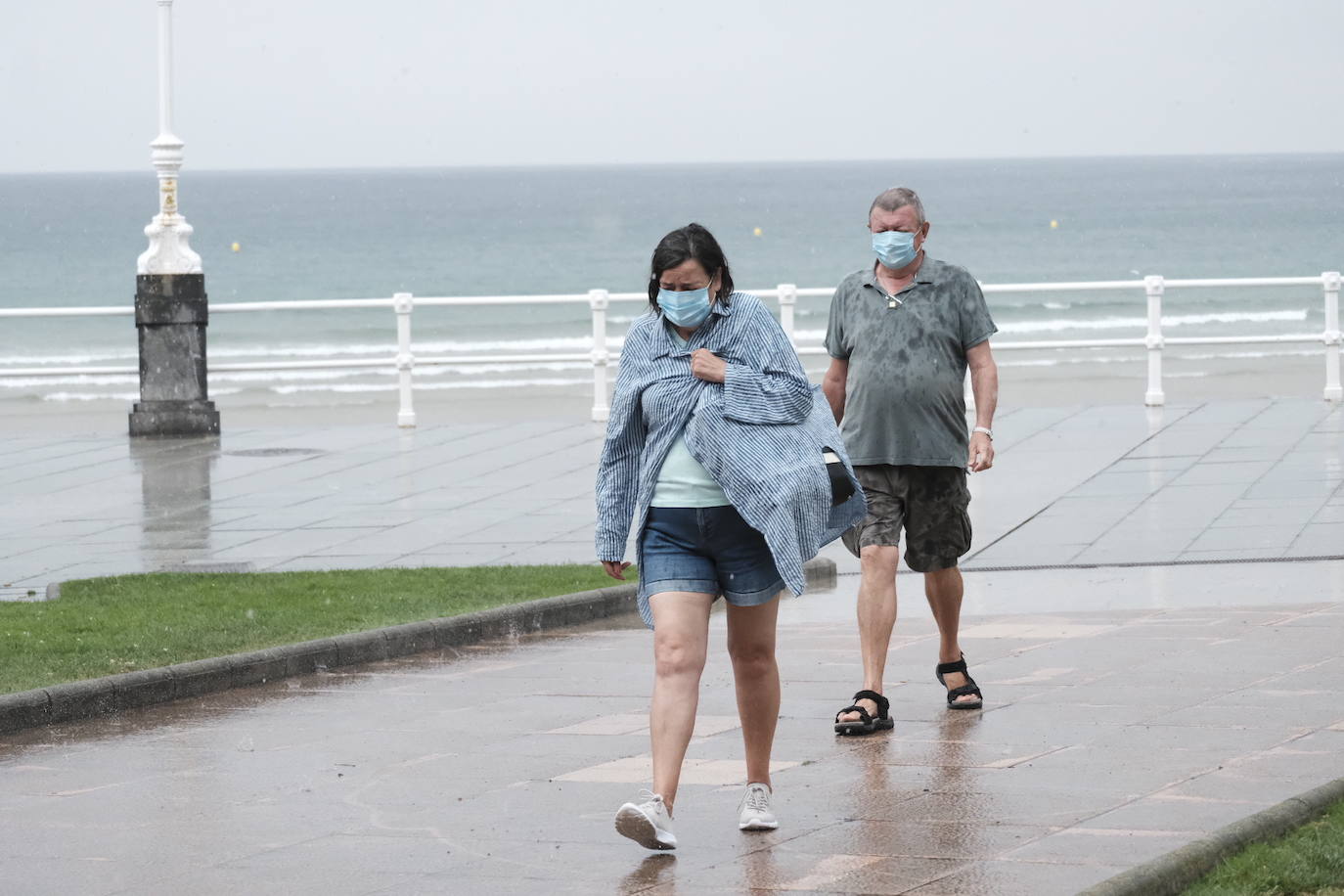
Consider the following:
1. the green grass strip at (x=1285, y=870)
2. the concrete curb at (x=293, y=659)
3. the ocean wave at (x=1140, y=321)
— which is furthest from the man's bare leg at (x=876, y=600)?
the ocean wave at (x=1140, y=321)

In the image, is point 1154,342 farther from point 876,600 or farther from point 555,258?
point 555,258

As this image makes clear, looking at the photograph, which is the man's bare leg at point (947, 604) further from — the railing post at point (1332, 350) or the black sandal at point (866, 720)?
the railing post at point (1332, 350)

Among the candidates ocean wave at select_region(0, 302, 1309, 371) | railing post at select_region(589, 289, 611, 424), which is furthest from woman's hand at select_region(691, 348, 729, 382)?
ocean wave at select_region(0, 302, 1309, 371)

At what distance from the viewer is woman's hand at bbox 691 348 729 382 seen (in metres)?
5.38

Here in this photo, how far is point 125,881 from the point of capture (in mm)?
5086

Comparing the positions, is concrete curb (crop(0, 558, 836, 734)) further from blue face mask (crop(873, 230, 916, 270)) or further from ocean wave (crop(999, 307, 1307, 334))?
ocean wave (crop(999, 307, 1307, 334))

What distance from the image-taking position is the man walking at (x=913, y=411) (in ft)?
22.8

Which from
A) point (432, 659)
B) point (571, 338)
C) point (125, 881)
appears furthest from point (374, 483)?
point (571, 338)

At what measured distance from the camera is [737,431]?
5.38m

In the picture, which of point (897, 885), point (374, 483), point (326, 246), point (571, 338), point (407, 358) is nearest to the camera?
point (897, 885)

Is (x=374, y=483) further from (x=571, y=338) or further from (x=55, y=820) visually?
(x=571, y=338)

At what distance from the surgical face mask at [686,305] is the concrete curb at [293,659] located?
304 cm

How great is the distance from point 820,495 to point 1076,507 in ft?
23.5

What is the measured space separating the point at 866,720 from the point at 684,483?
5.12 ft
